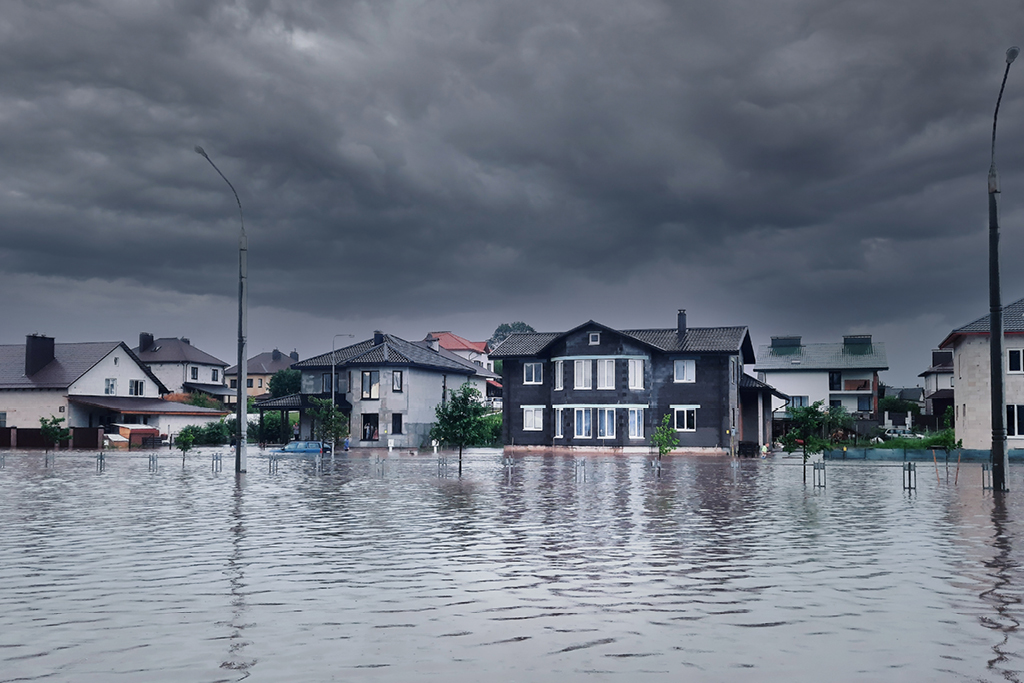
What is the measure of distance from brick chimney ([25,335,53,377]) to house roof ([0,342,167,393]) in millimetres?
337

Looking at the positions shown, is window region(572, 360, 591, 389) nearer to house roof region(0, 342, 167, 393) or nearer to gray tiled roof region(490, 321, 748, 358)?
gray tiled roof region(490, 321, 748, 358)

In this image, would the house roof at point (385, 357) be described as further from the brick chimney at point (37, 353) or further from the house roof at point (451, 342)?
the house roof at point (451, 342)

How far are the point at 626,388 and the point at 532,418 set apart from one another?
319 inches

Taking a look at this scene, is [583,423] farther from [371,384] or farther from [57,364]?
[57,364]

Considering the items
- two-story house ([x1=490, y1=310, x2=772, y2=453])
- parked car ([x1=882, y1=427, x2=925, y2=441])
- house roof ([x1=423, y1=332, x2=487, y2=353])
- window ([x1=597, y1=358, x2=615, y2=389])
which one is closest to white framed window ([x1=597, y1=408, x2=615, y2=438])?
two-story house ([x1=490, y1=310, x2=772, y2=453])

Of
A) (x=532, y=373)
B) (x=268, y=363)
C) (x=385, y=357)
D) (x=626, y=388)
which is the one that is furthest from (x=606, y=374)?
(x=268, y=363)

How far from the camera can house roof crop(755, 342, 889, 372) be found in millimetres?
99938

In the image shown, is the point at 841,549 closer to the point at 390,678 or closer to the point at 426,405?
the point at 390,678

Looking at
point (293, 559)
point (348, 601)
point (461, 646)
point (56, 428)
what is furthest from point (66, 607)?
point (56, 428)

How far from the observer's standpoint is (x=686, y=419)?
6606 cm

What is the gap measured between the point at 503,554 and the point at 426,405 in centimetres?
6487

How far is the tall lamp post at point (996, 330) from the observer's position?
25125mm

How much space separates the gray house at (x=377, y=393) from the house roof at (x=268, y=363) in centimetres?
6102

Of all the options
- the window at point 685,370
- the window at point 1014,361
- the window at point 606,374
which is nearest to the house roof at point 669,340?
the window at point 685,370
